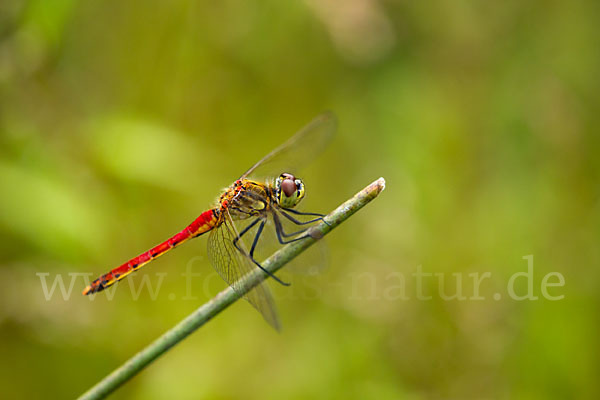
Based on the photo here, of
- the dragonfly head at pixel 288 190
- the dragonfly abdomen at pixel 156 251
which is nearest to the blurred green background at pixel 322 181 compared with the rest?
the dragonfly abdomen at pixel 156 251

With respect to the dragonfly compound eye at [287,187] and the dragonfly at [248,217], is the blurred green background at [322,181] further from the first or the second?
the dragonfly compound eye at [287,187]

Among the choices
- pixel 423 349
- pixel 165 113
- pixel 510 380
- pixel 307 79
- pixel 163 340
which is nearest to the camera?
pixel 163 340

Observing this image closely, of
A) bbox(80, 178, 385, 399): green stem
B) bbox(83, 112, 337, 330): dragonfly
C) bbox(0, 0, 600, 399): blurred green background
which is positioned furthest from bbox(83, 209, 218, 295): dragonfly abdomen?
bbox(80, 178, 385, 399): green stem

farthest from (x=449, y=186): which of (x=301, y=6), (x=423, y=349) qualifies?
(x=301, y=6)

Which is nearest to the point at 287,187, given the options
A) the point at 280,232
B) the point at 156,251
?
the point at 280,232

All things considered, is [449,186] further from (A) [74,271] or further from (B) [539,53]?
(A) [74,271]

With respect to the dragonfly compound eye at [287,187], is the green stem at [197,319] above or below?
below
